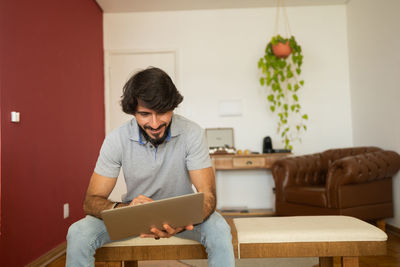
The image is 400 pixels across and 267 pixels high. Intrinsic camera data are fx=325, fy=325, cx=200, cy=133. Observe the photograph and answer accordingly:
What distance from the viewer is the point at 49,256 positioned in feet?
8.31

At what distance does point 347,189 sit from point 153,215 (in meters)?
2.16

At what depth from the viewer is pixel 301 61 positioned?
391 cm

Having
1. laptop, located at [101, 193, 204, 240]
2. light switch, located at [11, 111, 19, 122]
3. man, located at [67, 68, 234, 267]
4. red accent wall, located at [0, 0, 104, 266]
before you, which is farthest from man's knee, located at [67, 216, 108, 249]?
light switch, located at [11, 111, 19, 122]

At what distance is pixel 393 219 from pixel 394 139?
2.49 feet

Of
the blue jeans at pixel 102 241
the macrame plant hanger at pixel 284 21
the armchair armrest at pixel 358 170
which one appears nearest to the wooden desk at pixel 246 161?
the armchair armrest at pixel 358 170

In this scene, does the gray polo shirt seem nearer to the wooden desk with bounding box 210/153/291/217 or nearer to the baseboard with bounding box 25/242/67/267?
the baseboard with bounding box 25/242/67/267

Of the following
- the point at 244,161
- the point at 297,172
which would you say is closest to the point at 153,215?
the point at 297,172

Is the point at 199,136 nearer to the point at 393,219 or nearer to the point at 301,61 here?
the point at 393,219

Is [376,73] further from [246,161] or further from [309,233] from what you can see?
[309,233]

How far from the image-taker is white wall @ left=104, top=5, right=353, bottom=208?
4.18m

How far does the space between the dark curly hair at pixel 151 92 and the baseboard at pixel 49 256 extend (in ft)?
5.36

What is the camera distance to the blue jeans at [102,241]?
124 cm

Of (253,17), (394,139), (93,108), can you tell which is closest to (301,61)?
(253,17)

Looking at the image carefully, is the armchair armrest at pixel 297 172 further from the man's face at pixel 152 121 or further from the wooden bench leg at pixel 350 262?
the man's face at pixel 152 121
